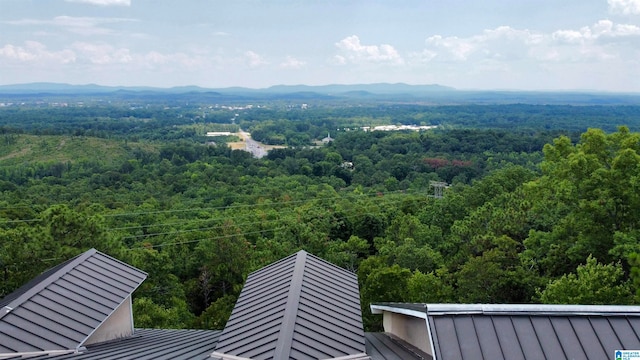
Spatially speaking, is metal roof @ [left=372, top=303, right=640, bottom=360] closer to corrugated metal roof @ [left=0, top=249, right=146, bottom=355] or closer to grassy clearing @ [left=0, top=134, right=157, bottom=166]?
corrugated metal roof @ [left=0, top=249, right=146, bottom=355]

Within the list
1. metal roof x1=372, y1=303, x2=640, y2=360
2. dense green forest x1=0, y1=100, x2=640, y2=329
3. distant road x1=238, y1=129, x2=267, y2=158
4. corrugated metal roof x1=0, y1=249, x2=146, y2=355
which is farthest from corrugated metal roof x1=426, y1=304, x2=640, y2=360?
distant road x1=238, y1=129, x2=267, y2=158

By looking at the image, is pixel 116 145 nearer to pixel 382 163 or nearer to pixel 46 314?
pixel 382 163

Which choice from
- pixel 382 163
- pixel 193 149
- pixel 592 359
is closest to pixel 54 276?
pixel 592 359

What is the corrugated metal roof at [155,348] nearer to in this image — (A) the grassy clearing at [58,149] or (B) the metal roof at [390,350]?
(B) the metal roof at [390,350]

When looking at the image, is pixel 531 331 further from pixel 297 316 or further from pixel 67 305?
pixel 67 305

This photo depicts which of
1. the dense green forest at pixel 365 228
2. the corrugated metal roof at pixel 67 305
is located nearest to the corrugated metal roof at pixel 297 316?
the corrugated metal roof at pixel 67 305
